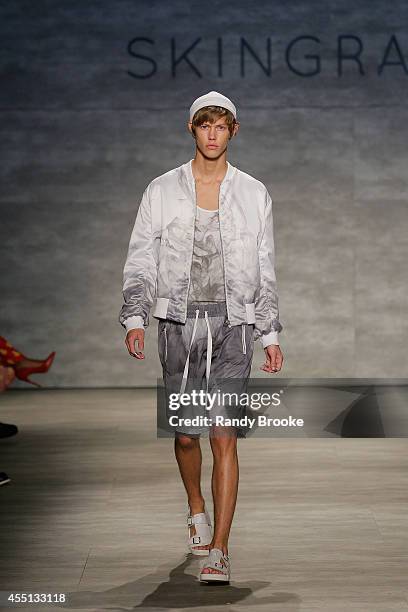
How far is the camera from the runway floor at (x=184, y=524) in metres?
3.04

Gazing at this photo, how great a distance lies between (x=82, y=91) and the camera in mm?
8375

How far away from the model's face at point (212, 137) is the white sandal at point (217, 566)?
1057mm

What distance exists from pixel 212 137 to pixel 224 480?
916 mm

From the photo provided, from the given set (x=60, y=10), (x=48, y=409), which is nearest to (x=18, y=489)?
(x=48, y=409)

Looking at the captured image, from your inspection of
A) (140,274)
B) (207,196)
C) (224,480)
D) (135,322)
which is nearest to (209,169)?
(207,196)

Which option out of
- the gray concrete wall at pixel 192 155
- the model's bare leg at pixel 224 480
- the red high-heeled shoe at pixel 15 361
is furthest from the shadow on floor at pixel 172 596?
the gray concrete wall at pixel 192 155

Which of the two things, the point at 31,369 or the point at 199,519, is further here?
the point at 31,369

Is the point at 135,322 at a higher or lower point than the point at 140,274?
lower

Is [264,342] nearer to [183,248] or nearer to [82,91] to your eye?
[183,248]

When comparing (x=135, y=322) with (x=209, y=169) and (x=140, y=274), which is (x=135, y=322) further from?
(x=209, y=169)

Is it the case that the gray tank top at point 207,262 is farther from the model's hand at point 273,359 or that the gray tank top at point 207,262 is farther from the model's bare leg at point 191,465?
the model's bare leg at point 191,465

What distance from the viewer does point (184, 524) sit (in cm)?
388

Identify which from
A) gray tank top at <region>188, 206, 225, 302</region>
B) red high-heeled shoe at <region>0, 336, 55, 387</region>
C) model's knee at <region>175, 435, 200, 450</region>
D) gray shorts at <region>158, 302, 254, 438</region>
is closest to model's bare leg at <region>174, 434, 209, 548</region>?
model's knee at <region>175, 435, 200, 450</region>

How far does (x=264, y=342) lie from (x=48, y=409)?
4005 millimetres
